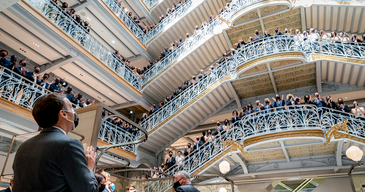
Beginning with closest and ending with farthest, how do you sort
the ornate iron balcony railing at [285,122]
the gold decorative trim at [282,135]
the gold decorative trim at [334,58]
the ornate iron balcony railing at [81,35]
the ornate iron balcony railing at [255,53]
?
1. the gold decorative trim at [282,135]
2. the ornate iron balcony railing at [285,122]
3. the ornate iron balcony railing at [81,35]
4. the gold decorative trim at [334,58]
5. the ornate iron balcony railing at [255,53]

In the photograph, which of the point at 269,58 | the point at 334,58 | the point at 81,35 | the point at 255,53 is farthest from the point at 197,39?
the point at 334,58

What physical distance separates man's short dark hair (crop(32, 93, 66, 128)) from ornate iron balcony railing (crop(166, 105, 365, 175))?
9.60 metres

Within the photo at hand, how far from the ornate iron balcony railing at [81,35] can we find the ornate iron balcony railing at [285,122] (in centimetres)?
653

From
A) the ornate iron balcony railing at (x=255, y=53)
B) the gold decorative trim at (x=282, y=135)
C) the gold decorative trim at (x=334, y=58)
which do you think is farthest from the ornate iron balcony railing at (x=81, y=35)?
the gold decorative trim at (x=334, y=58)

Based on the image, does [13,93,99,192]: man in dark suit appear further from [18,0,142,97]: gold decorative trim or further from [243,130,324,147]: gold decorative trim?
[18,0,142,97]: gold decorative trim

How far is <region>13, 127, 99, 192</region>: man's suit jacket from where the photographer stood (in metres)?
1.29

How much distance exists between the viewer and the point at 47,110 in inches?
59.9

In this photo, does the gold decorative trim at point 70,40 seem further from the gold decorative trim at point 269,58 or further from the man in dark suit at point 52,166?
the man in dark suit at point 52,166

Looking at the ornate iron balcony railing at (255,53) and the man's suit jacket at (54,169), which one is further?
the ornate iron balcony railing at (255,53)

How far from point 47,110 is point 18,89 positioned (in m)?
8.14

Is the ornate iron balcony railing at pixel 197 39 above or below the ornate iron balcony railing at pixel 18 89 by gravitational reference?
above

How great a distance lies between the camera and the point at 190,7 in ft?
51.1

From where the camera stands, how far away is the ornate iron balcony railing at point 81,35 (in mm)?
10007

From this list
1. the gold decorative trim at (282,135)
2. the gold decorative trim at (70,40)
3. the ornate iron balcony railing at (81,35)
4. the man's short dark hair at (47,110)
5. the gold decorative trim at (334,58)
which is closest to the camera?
the man's short dark hair at (47,110)
